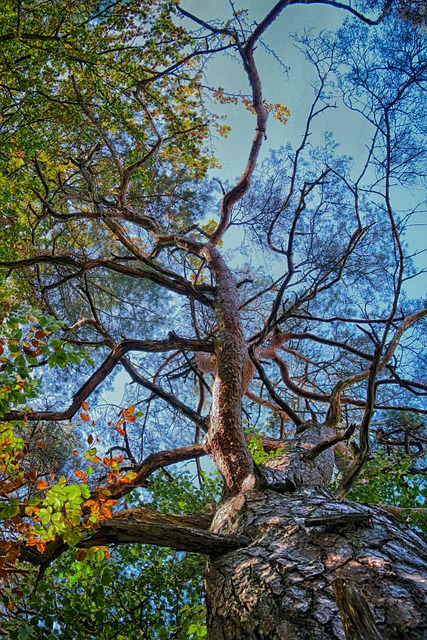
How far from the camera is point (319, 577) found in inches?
64.3

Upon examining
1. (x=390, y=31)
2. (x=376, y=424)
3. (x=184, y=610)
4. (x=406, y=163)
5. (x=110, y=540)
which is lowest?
(x=184, y=610)

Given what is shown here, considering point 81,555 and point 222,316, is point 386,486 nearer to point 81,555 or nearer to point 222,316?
point 222,316

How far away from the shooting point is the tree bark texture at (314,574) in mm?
1401

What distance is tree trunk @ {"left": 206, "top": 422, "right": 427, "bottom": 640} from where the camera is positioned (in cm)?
133

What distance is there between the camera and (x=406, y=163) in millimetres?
5527

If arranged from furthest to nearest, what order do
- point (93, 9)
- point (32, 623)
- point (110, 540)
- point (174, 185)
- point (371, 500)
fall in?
point (174, 185)
point (93, 9)
point (371, 500)
point (32, 623)
point (110, 540)

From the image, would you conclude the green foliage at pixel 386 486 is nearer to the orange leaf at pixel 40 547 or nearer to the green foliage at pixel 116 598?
the green foliage at pixel 116 598

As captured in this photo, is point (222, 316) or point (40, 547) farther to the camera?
point (222, 316)

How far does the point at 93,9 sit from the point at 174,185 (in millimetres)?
3365

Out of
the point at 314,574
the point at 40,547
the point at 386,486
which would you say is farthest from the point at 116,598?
the point at 386,486

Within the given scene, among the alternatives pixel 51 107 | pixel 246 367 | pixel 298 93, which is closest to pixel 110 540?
pixel 246 367

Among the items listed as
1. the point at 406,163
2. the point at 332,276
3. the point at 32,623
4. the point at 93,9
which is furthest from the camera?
the point at 332,276

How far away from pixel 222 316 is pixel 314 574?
10.3 ft

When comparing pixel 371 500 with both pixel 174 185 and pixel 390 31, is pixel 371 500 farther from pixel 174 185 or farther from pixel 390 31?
pixel 174 185
